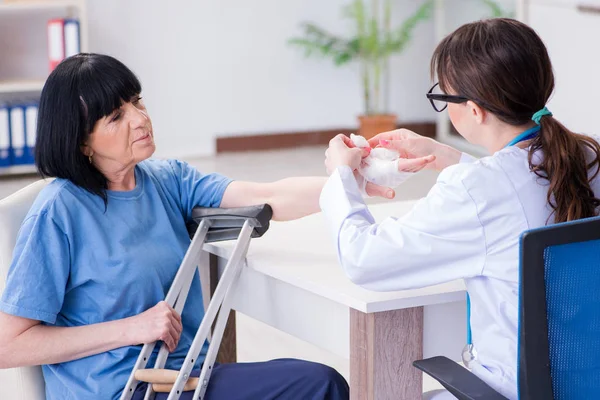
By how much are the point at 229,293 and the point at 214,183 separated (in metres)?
0.30

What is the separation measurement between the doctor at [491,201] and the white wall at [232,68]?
5.04 m

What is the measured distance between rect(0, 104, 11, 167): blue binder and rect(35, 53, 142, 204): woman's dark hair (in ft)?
13.3

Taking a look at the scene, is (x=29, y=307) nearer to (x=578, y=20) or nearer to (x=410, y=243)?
(x=410, y=243)

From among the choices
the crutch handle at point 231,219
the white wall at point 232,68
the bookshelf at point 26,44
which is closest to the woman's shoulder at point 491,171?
the crutch handle at point 231,219

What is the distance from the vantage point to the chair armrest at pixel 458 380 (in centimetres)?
160

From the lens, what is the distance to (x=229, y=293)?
213cm

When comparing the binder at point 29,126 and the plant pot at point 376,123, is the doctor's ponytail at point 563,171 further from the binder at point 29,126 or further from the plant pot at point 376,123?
the plant pot at point 376,123

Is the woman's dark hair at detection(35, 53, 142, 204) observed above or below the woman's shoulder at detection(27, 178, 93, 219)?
above

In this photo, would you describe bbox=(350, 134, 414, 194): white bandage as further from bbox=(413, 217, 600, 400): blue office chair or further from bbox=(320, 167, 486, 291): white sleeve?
bbox=(413, 217, 600, 400): blue office chair

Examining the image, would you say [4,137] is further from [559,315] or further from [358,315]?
[559,315]

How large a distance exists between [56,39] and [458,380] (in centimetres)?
481

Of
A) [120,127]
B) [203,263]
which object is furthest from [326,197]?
[203,263]

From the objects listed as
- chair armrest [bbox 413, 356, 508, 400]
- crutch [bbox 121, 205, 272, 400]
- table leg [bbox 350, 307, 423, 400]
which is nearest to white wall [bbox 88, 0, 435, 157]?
crutch [bbox 121, 205, 272, 400]

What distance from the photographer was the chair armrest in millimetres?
1604
